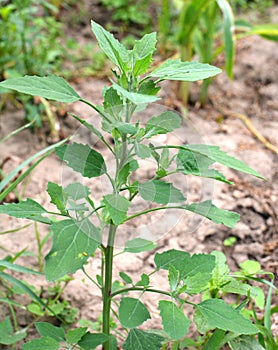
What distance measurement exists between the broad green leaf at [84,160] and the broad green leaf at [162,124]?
0.12 metres

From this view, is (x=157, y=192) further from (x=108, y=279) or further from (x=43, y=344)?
(x=43, y=344)

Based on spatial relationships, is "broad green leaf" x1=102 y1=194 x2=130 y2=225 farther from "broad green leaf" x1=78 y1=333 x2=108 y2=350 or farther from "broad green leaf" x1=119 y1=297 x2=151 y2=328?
"broad green leaf" x1=78 y1=333 x2=108 y2=350

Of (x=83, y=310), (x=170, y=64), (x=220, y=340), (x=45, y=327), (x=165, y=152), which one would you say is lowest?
(x=83, y=310)

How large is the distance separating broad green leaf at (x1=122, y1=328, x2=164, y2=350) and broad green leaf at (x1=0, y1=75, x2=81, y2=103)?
1.77 ft

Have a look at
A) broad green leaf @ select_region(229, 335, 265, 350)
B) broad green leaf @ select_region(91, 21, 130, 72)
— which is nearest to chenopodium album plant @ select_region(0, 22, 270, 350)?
broad green leaf @ select_region(91, 21, 130, 72)

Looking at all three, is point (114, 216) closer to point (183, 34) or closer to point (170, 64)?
point (170, 64)

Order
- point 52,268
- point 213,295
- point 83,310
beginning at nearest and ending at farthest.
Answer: point 52,268
point 213,295
point 83,310

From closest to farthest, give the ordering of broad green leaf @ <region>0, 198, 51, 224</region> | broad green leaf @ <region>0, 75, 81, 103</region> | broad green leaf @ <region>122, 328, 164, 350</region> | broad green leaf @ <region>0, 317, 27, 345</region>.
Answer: broad green leaf @ <region>0, 75, 81, 103</region> < broad green leaf @ <region>0, 198, 51, 224</region> < broad green leaf @ <region>122, 328, 164, 350</region> < broad green leaf @ <region>0, 317, 27, 345</region>

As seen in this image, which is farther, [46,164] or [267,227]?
[46,164]

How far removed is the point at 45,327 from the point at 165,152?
18.8 inches

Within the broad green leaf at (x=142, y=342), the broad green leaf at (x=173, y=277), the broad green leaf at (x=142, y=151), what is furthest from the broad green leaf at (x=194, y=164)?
the broad green leaf at (x=142, y=342)

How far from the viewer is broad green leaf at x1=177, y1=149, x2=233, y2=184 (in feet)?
3.79

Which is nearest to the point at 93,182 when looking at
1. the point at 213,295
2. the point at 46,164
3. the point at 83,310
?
the point at 46,164

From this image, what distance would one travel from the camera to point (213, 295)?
1.44 m
